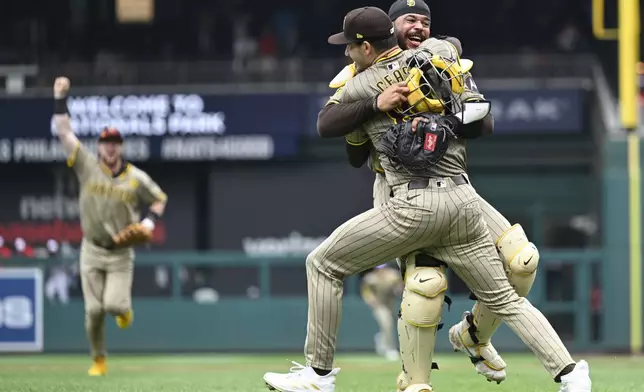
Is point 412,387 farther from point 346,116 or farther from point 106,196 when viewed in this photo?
point 106,196

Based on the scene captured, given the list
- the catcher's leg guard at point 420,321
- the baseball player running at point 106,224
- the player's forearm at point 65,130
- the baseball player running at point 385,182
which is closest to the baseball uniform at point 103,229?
the baseball player running at point 106,224

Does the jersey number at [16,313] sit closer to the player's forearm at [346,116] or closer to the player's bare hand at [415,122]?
the player's forearm at [346,116]

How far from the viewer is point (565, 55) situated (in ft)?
73.7

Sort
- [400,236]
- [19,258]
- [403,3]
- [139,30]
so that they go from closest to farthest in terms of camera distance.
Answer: [400,236], [403,3], [19,258], [139,30]

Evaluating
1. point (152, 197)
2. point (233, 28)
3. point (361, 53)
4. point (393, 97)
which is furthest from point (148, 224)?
point (233, 28)

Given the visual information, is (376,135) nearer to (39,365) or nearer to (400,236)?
(400,236)

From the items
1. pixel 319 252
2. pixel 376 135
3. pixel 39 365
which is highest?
pixel 376 135

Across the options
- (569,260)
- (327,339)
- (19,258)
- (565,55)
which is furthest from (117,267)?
(565,55)

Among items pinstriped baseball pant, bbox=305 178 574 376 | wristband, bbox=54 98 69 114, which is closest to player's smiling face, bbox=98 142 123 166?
wristband, bbox=54 98 69 114

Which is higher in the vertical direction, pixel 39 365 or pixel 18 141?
pixel 18 141

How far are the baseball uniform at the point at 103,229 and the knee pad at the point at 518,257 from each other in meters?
5.23

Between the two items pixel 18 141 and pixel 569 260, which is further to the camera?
pixel 18 141

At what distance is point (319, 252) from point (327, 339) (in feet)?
1.51

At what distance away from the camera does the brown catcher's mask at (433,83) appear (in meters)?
6.46
